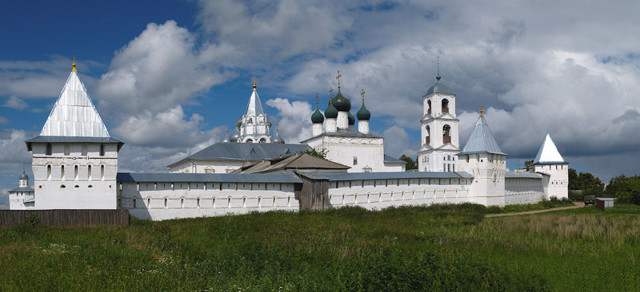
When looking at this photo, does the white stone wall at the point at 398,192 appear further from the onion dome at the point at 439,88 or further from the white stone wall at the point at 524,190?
the onion dome at the point at 439,88

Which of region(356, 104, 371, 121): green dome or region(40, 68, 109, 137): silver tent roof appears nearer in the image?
region(40, 68, 109, 137): silver tent roof

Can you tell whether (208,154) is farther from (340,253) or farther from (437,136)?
(340,253)

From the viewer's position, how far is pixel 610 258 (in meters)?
10.7

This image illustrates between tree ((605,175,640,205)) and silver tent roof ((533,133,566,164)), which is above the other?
silver tent roof ((533,133,566,164))

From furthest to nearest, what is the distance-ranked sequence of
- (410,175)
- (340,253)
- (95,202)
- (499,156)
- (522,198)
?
(522,198), (499,156), (410,175), (95,202), (340,253)

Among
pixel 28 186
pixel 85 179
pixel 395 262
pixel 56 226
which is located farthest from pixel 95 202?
pixel 28 186

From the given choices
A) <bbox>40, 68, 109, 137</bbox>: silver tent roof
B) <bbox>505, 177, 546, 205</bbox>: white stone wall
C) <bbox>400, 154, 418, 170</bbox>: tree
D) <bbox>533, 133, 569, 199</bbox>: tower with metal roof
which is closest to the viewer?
<bbox>40, 68, 109, 137</bbox>: silver tent roof

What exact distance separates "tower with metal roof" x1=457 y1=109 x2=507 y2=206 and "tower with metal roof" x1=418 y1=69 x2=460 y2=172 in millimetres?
12071

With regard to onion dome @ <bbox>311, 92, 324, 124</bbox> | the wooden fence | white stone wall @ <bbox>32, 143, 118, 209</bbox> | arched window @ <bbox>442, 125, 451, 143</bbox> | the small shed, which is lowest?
the small shed

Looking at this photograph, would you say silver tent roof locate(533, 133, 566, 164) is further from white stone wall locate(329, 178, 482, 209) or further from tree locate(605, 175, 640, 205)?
white stone wall locate(329, 178, 482, 209)

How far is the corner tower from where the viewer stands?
15.7 metres

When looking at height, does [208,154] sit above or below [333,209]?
above

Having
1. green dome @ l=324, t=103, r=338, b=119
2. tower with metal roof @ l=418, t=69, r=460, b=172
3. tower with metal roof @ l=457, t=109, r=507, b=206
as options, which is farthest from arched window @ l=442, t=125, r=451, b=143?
tower with metal roof @ l=457, t=109, r=507, b=206

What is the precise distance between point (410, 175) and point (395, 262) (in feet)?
55.5
